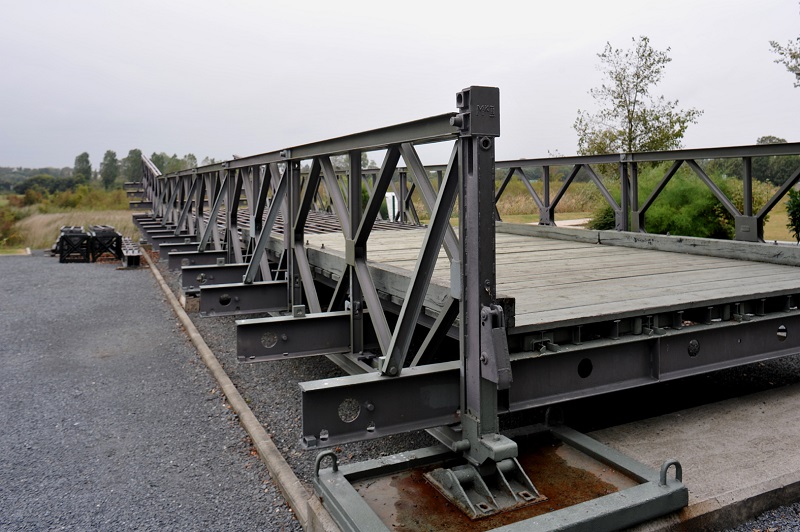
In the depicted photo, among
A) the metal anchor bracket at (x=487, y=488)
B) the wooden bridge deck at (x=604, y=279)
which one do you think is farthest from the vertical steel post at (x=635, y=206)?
the metal anchor bracket at (x=487, y=488)

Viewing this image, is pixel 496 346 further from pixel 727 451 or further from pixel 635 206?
pixel 635 206

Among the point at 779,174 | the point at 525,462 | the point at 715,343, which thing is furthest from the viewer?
the point at 779,174

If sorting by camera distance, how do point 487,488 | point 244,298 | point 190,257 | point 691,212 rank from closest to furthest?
point 487,488 → point 244,298 → point 190,257 → point 691,212

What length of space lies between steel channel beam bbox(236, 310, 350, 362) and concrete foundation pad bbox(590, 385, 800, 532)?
1.82 meters

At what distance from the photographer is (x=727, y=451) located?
3.74m

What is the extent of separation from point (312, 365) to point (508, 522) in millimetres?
3935

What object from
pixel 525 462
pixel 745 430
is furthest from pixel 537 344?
pixel 745 430

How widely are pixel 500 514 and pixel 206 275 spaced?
502 centimetres

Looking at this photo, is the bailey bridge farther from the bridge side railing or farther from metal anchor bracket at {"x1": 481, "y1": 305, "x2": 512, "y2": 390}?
the bridge side railing

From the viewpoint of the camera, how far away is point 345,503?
2.92 metres

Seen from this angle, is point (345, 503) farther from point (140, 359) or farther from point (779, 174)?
point (779, 174)

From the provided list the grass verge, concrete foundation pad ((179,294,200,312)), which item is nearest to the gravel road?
concrete foundation pad ((179,294,200,312))

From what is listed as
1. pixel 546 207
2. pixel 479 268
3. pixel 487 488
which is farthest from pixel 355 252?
pixel 546 207

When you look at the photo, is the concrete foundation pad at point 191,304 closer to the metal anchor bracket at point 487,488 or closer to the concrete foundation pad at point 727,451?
the concrete foundation pad at point 727,451
